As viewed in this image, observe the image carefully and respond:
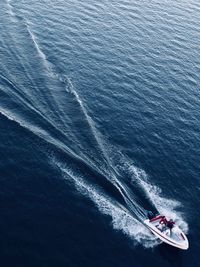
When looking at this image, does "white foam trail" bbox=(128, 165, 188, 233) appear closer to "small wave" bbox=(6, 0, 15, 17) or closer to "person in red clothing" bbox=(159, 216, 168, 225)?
"person in red clothing" bbox=(159, 216, 168, 225)

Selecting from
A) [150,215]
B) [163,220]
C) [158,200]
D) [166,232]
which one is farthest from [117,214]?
[158,200]

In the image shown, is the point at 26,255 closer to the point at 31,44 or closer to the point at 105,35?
the point at 31,44

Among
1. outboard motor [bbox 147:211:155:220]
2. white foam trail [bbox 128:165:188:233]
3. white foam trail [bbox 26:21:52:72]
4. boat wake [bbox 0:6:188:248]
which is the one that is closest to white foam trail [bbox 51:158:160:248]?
boat wake [bbox 0:6:188:248]

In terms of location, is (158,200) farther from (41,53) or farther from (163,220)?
(41,53)

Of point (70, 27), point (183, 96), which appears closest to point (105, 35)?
point (70, 27)

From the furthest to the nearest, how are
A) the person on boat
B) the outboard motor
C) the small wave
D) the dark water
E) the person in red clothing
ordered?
the small wave
the outboard motor
the person on boat
the person in red clothing
the dark water
